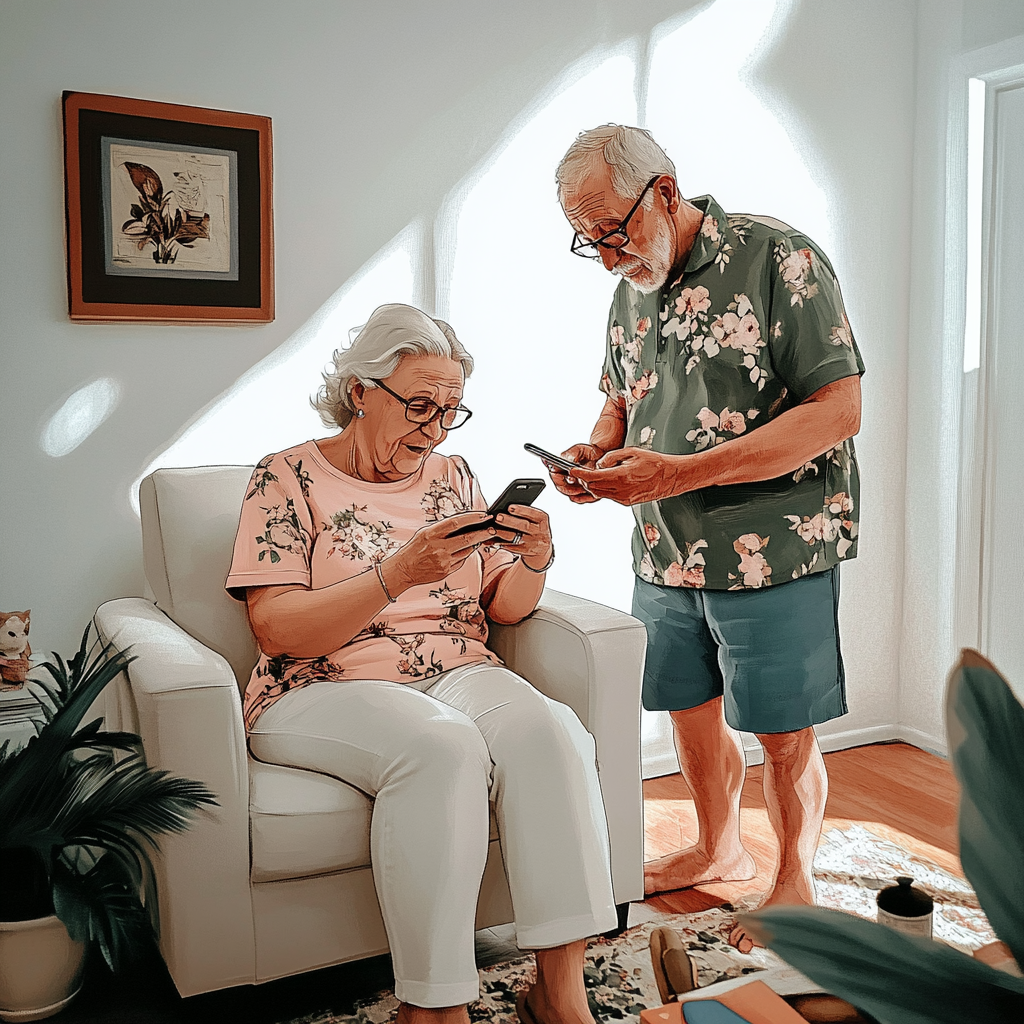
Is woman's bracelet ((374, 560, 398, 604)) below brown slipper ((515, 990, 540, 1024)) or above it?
above

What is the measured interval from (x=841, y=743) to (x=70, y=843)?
2.22 metres

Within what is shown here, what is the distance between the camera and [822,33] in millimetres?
2777

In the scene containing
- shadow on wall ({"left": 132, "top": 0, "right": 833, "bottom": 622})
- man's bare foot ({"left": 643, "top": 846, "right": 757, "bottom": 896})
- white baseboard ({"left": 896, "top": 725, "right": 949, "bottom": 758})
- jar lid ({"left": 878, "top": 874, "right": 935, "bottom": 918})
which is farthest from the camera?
white baseboard ({"left": 896, "top": 725, "right": 949, "bottom": 758})

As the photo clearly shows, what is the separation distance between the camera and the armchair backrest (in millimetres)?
1896

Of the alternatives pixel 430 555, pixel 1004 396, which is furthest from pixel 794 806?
pixel 1004 396

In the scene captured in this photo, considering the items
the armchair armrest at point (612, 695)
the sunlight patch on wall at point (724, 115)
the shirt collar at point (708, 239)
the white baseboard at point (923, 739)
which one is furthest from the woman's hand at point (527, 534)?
the white baseboard at point (923, 739)

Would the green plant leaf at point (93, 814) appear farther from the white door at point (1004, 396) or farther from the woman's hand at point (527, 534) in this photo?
the white door at point (1004, 396)

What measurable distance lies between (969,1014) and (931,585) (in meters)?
2.82

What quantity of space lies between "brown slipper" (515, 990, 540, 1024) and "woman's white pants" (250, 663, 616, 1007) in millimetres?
186

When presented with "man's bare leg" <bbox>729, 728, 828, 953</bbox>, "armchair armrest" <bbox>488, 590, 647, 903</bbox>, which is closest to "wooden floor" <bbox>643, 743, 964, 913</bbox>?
"man's bare leg" <bbox>729, 728, 828, 953</bbox>

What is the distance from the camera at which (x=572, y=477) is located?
197cm

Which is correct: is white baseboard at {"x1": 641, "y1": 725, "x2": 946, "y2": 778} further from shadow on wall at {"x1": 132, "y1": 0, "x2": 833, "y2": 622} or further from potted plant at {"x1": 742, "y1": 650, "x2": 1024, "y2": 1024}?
potted plant at {"x1": 742, "y1": 650, "x2": 1024, "y2": 1024}

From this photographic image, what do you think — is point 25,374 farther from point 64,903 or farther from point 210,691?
point 64,903

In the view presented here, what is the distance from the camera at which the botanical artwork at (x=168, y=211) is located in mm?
2082
